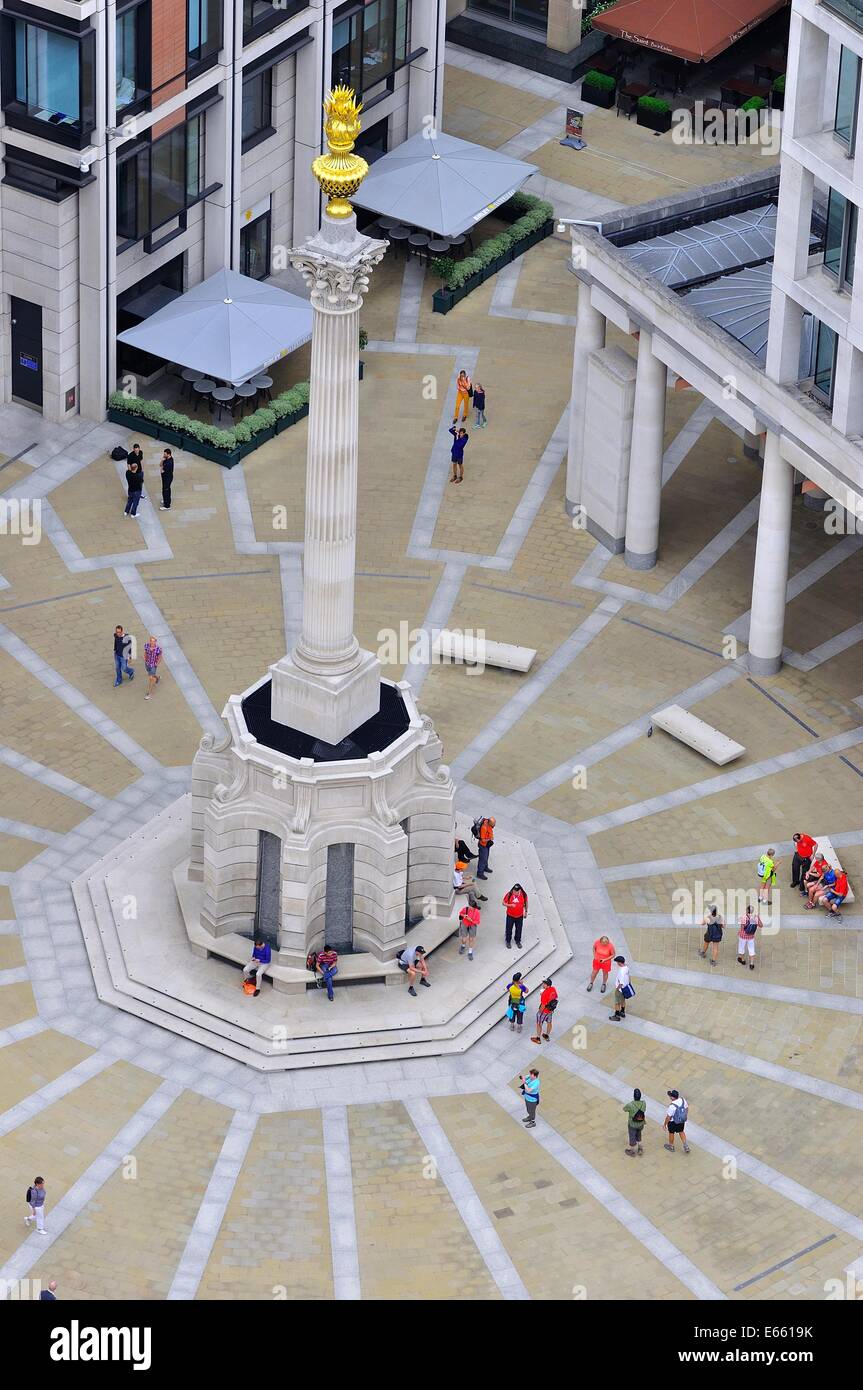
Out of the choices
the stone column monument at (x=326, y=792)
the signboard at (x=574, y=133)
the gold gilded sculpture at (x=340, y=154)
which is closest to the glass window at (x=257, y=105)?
the signboard at (x=574, y=133)

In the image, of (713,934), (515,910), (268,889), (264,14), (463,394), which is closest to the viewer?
(268,889)

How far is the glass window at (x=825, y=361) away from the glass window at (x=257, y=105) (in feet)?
81.8

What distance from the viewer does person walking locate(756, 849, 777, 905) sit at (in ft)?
260

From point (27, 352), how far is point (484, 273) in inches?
718

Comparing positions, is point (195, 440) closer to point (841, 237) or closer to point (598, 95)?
point (841, 237)

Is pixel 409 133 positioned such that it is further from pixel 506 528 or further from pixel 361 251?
pixel 361 251

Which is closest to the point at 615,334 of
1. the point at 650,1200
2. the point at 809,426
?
the point at 809,426

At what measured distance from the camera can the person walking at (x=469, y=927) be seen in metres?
77.1

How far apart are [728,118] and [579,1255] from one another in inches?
2272

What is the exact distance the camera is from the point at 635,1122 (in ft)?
235

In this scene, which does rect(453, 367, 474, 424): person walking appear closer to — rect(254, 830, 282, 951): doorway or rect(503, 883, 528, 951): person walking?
rect(503, 883, 528, 951): person walking

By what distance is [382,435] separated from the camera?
97438 millimetres

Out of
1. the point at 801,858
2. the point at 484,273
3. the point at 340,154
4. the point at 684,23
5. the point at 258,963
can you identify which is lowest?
the point at 258,963

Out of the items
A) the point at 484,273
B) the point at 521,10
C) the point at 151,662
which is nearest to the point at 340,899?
the point at 151,662
